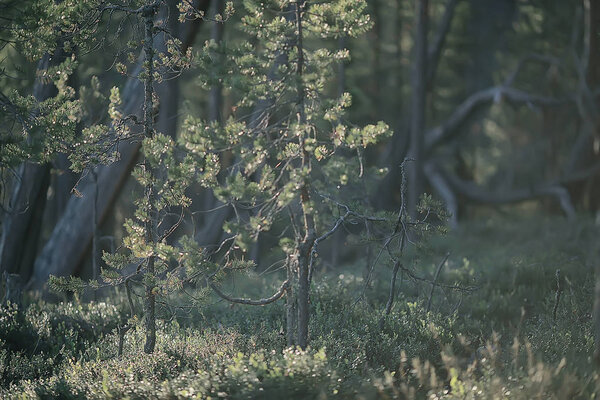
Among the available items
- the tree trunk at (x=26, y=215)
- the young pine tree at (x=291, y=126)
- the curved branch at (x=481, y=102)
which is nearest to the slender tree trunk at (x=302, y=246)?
the young pine tree at (x=291, y=126)

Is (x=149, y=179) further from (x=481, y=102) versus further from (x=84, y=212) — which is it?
→ (x=481, y=102)

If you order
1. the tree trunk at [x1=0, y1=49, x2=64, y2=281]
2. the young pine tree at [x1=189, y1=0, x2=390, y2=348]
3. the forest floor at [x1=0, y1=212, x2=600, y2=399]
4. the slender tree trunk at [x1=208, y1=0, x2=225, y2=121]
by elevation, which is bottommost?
the forest floor at [x1=0, y1=212, x2=600, y2=399]

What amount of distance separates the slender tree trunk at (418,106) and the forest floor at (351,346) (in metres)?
5.75

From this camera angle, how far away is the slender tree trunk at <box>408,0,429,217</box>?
1672 cm

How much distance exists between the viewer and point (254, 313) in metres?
8.88

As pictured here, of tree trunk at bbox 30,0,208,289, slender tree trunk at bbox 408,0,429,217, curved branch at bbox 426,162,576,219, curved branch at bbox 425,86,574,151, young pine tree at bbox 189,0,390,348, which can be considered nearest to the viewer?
young pine tree at bbox 189,0,390,348

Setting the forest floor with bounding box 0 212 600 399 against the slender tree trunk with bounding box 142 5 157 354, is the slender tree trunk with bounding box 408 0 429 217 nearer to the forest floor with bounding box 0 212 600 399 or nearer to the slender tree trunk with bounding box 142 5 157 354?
the forest floor with bounding box 0 212 600 399

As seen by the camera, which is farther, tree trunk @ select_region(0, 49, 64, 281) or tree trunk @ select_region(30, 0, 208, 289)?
tree trunk @ select_region(30, 0, 208, 289)

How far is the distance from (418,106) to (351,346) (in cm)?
1132

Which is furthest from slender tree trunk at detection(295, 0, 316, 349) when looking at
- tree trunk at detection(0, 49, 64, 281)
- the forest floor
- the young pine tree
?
tree trunk at detection(0, 49, 64, 281)

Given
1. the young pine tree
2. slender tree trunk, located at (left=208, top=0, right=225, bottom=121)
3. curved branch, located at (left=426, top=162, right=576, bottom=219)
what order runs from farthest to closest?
1. curved branch, located at (left=426, top=162, right=576, bottom=219)
2. slender tree trunk, located at (left=208, top=0, right=225, bottom=121)
3. the young pine tree

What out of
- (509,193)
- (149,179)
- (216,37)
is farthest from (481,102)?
(149,179)

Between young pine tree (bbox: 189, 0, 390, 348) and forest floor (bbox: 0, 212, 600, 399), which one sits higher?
young pine tree (bbox: 189, 0, 390, 348)

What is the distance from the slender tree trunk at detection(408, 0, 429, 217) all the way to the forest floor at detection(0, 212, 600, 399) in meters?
5.75
